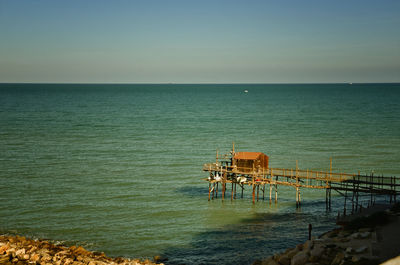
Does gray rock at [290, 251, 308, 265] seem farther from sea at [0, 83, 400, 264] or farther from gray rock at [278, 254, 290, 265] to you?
sea at [0, 83, 400, 264]

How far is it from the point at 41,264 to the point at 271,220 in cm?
2031

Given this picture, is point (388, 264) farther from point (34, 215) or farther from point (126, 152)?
point (126, 152)

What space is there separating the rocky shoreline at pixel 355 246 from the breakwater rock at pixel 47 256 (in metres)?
9.29

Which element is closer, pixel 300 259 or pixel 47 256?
pixel 300 259

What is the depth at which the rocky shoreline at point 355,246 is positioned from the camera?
842 inches

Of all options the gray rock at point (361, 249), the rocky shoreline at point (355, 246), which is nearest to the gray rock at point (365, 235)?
the rocky shoreline at point (355, 246)

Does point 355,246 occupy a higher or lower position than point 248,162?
lower

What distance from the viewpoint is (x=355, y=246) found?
76.0 ft

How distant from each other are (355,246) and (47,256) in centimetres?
1781

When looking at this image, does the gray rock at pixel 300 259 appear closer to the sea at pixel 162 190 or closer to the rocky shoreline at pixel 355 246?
the rocky shoreline at pixel 355 246

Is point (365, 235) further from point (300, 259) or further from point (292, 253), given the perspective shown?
point (300, 259)

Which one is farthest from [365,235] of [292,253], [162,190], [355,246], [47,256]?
[162,190]

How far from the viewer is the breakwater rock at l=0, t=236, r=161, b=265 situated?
80.1ft

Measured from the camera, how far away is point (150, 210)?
131ft
